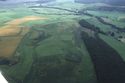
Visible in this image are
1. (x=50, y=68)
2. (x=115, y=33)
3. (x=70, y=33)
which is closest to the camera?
(x=50, y=68)

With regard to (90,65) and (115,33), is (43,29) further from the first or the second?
(90,65)

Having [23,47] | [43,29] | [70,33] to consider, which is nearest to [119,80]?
[23,47]

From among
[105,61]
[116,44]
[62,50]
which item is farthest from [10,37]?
[116,44]

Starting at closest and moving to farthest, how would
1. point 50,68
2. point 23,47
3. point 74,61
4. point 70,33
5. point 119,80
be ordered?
point 119,80 < point 50,68 < point 74,61 < point 23,47 < point 70,33

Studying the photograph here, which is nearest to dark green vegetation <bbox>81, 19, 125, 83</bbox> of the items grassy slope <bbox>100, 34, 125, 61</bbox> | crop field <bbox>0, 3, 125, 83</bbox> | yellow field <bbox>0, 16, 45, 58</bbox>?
crop field <bbox>0, 3, 125, 83</bbox>

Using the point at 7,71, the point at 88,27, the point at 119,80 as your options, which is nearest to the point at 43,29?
the point at 88,27

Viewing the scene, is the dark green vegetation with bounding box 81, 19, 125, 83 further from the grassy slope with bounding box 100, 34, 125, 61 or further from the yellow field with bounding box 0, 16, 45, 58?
the yellow field with bounding box 0, 16, 45, 58

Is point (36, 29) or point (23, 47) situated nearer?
point (23, 47)

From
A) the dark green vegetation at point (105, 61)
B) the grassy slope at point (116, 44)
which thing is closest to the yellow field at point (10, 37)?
the dark green vegetation at point (105, 61)
